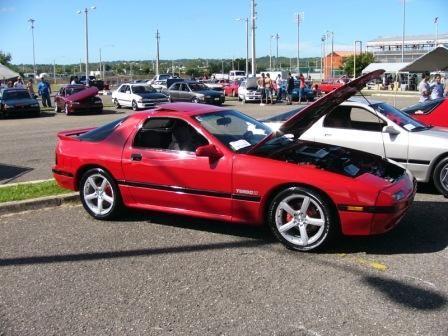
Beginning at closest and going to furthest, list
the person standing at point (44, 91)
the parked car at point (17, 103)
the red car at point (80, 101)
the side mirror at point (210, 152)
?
the side mirror at point (210, 152) < the parked car at point (17, 103) < the red car at point (80, 101) < the person standing at point (44, 91)

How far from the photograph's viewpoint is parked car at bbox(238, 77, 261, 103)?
33.8 metres

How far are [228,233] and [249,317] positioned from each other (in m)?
2.10

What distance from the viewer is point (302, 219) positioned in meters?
5.18

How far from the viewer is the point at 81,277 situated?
472 cm

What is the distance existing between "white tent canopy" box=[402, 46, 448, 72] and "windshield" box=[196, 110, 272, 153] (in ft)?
48.5

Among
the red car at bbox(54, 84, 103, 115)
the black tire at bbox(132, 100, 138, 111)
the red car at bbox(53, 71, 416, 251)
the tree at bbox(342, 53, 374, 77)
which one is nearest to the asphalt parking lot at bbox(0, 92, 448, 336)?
the red car at bbox(53, 71, 416, 251)

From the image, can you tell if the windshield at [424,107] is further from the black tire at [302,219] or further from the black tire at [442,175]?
the black tire at [302,219]

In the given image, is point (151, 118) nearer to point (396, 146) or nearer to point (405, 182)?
point (405, 182)

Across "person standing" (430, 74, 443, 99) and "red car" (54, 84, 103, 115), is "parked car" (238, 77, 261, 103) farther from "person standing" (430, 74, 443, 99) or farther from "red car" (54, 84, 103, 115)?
"person standing" (430, 74, 443, 99)

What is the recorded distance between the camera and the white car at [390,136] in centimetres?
753

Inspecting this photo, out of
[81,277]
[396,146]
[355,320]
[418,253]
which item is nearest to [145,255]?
[81,277]

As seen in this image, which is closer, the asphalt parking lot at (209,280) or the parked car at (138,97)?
the asphalt parking lot at (209,280)

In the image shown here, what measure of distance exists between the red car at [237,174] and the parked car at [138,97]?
2103 centimetres

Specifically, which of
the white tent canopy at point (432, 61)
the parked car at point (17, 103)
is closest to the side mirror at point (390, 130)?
the white tent canopy at point (432, 61)
